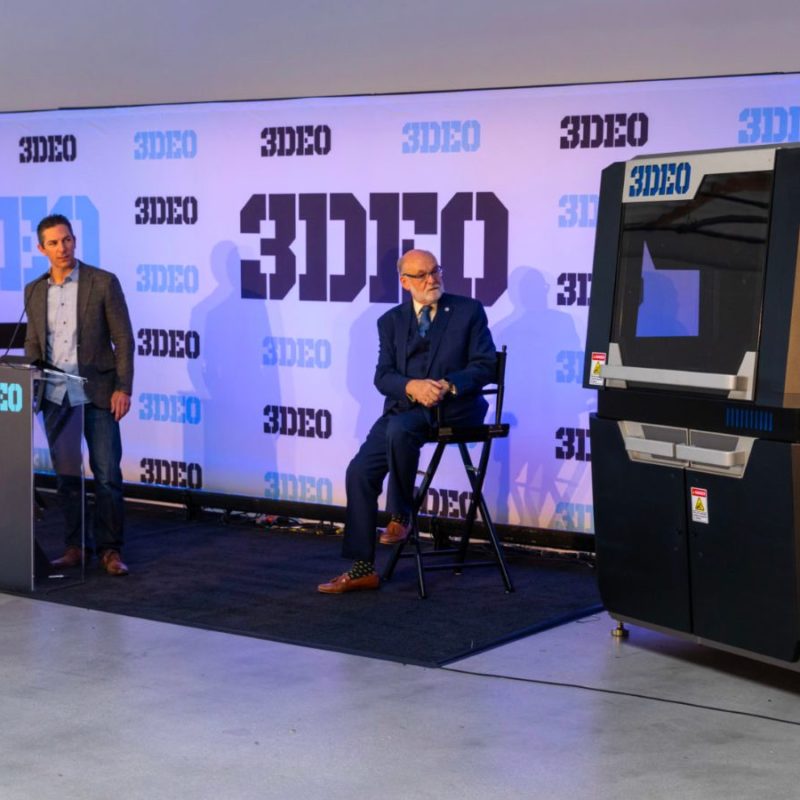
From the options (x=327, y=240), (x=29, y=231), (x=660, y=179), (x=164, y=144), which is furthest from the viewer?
(x=29, y=231)

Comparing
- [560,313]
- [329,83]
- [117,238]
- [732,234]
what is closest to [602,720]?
[732,234]

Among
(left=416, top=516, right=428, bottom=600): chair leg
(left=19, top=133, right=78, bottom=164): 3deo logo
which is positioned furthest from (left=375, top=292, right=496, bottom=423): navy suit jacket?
(left=19, top=133, right=78, bottom=164): 3deo logo

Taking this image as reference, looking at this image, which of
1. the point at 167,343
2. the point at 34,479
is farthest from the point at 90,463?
the point at 167,343

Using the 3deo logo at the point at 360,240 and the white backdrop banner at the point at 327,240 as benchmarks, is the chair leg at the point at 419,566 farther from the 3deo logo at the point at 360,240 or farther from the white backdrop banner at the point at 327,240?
the 3deo logo at the point at 360,240

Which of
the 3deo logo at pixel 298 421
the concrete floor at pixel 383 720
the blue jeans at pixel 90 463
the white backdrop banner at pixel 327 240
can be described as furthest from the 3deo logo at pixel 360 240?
the concrete floor at pixel 383 720

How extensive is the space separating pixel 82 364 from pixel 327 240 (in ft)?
5.39

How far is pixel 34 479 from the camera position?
20.8ft

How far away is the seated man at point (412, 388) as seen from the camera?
20.5 ft

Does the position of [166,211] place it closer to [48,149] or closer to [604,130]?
[48,149]

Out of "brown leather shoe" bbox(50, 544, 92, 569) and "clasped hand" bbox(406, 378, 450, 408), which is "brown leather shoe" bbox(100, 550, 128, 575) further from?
"clasped hand" bbox(406, 378, 450, 408)

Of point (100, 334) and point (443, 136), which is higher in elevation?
point (443, 136)

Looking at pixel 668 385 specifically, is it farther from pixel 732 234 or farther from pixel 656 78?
pixel 656 78

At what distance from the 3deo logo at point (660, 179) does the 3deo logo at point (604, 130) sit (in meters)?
1.71

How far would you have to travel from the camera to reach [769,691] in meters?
4.86
